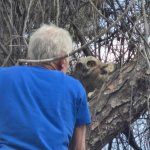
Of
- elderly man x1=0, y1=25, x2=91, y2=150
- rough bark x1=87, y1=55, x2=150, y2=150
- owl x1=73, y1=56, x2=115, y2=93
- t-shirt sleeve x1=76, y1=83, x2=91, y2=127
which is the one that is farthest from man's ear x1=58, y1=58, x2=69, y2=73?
owl x1=73, y1=56, x2=115, y2=93

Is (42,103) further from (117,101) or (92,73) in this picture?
(92,73)

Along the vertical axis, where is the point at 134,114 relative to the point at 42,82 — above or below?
below

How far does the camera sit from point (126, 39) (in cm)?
474

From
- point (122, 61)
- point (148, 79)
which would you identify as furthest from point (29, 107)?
point (122, 61)

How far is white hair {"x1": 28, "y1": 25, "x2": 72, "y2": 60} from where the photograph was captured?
2.81 m

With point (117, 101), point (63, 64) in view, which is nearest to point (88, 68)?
point (117, 101)

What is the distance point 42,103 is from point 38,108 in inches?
1.3

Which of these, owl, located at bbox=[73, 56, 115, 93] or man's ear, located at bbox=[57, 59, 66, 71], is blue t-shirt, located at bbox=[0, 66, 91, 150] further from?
owl, located at bbox=[73, 56, 115, 93]

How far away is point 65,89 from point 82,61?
1.48 metres

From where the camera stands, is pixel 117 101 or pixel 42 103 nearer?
pixel 42 103

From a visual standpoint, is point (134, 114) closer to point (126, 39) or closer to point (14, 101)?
point (126, 39)

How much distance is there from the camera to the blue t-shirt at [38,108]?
8.86 ft

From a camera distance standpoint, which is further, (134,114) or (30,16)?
(30,16)

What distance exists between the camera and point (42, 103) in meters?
2.75
